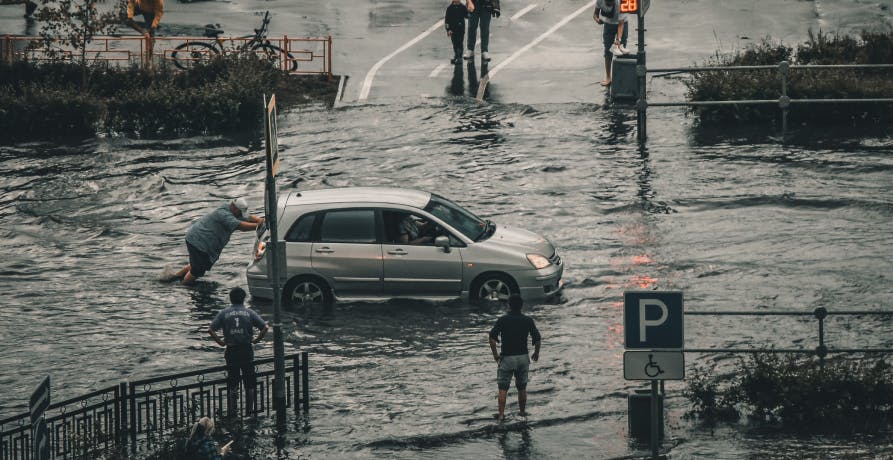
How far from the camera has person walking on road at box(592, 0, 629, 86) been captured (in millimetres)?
31109

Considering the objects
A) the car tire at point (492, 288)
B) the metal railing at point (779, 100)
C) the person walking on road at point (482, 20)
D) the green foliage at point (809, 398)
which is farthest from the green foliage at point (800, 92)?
the green foliage at point (809, 398)

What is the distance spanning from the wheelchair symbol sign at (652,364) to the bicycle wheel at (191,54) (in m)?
19.9

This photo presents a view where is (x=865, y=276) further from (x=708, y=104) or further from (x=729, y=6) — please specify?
(x=729, y=6)

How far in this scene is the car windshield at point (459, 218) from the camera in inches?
823

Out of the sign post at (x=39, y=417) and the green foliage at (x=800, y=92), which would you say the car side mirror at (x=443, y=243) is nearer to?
the sign post at (x=39, y=417)

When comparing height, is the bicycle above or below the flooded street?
above

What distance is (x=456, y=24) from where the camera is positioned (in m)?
32.8

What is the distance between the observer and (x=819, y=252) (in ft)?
72.3

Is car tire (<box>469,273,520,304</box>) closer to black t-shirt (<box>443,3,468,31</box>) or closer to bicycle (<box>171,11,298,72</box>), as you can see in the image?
black t-shirt (<box>443,3,468,31</box>)

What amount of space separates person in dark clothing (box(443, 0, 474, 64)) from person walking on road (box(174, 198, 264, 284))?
11518 mm

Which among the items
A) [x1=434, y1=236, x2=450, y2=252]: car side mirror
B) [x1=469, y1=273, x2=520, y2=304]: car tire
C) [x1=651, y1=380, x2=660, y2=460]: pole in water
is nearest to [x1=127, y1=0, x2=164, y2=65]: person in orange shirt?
[x1=434, y1=236, x2=450, y2=252]: car side mirror

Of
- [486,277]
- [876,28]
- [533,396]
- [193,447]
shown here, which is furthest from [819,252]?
[876,28]

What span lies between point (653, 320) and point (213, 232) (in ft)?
30.4

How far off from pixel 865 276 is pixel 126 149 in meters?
15.2
